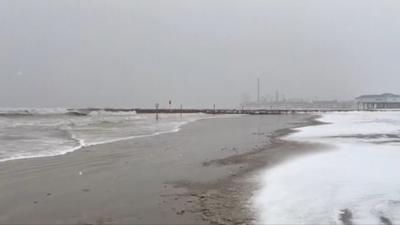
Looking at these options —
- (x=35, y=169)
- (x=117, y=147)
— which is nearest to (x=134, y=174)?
(x=35, y=169)

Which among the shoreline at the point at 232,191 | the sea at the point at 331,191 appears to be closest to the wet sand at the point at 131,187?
the shoreline at the point at 232,191

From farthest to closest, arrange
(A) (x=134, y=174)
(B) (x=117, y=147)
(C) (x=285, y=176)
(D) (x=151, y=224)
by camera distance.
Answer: (B) (x=117, y=147)
(A) (x=134, y=174)
(C) (x=285, y=176)
(D) (x=151, y=224)

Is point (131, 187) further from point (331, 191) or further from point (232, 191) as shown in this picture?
point (331, 191)

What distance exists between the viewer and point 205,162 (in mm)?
17531

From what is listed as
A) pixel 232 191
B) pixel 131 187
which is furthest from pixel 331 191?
pixel 131 187

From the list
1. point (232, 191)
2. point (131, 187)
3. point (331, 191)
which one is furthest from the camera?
point (131, 187)

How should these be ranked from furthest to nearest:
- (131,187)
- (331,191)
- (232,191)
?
(131,187), (232,191), (331,191)

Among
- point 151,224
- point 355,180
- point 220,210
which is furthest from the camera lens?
point 355,180

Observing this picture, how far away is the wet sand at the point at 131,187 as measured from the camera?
8.92m

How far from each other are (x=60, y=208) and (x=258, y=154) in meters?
11.5

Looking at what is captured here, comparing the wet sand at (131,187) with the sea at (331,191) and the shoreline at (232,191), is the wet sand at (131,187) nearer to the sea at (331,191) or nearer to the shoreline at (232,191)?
the shoreline at (232,191)

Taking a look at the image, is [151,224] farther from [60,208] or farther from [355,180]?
[355,180]

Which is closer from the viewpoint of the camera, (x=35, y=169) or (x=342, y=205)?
(x=342, y=205)

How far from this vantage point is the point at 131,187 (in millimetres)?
12148
